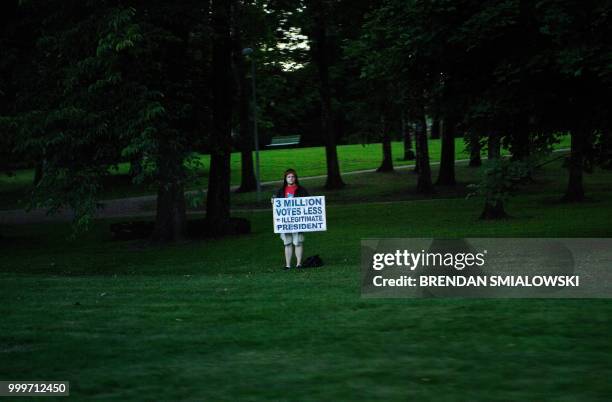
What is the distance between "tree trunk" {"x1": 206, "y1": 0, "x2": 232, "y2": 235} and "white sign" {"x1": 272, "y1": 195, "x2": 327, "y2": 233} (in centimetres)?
1047

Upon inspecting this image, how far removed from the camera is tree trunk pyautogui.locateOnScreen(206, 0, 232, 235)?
28281 millimetres

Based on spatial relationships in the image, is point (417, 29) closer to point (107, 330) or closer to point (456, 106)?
point (456, 106)

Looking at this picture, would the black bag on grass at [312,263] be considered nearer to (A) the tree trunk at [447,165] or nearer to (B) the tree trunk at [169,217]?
(B) the tree trunk at [169,217]

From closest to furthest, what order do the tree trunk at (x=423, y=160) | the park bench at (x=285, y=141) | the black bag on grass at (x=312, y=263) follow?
the black bag on grass at (x=312, y=263) → the tree trunk at (x=423, y=160) → the park bench at (x=285, y=141)

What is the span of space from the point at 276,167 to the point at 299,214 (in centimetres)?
4963

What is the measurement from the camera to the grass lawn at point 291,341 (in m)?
7.66

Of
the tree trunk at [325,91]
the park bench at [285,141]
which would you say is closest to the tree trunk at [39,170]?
the tree trunk at [325,91]

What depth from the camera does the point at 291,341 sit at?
9.57 meters

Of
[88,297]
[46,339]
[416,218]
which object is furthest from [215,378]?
[416,218]

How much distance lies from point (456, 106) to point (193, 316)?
456 inches

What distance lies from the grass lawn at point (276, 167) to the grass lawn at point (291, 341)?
1419 inches

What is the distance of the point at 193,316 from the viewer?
11.4 metres

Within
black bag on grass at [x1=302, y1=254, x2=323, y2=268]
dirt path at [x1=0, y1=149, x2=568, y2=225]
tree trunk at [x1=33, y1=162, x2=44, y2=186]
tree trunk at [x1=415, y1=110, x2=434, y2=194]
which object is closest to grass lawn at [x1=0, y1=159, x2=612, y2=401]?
black bag on grass at [x1=302, y1=254, x2=323, y2=268]

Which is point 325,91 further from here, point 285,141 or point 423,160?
point 285,141
